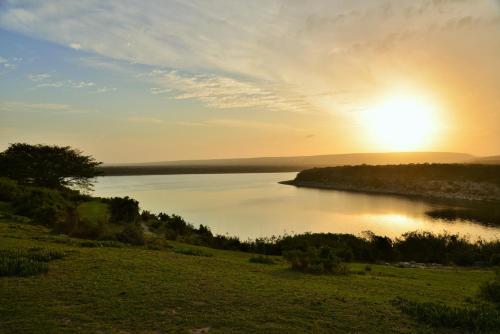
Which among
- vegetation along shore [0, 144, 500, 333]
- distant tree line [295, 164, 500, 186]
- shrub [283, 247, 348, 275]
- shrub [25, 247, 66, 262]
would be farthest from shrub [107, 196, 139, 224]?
distant tree line [295, 164, 500, 186]

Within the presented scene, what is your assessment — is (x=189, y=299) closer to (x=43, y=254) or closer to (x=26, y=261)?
(x=26, y=261)

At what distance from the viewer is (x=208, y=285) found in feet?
33.8

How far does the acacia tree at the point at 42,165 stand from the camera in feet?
159

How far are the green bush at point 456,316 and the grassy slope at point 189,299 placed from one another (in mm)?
407

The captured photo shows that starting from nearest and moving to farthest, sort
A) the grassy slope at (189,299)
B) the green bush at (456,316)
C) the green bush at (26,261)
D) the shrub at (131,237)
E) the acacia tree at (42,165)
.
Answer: the grassy slope at (189,299) → the green bush at (456,316) → the green bush at (26,261) → the shrub at (131,237) → the acacia tree at (42,165)

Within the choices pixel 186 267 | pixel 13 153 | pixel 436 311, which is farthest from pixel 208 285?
pixel 13 153

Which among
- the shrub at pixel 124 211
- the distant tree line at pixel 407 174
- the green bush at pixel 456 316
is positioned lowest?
the shrub at pixel 124 211

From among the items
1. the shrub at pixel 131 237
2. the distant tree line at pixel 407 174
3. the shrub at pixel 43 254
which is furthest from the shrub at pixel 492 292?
the distant tree line at pixel 407 174

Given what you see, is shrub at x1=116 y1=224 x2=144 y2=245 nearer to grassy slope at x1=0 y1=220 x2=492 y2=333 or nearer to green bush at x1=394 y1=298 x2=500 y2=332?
grassy slope at x1=0 y1=220 x2=492 y2=333

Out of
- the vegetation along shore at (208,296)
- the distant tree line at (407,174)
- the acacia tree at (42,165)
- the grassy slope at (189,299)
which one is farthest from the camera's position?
the distant tree line at (407,174)

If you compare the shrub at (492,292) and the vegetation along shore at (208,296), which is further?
the shrub at (492,292)

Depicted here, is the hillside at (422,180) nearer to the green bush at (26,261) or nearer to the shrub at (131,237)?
the shrub at (131,237)

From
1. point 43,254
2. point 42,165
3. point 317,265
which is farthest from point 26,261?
point 42,165

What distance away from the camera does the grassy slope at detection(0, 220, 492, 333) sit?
294 inches
